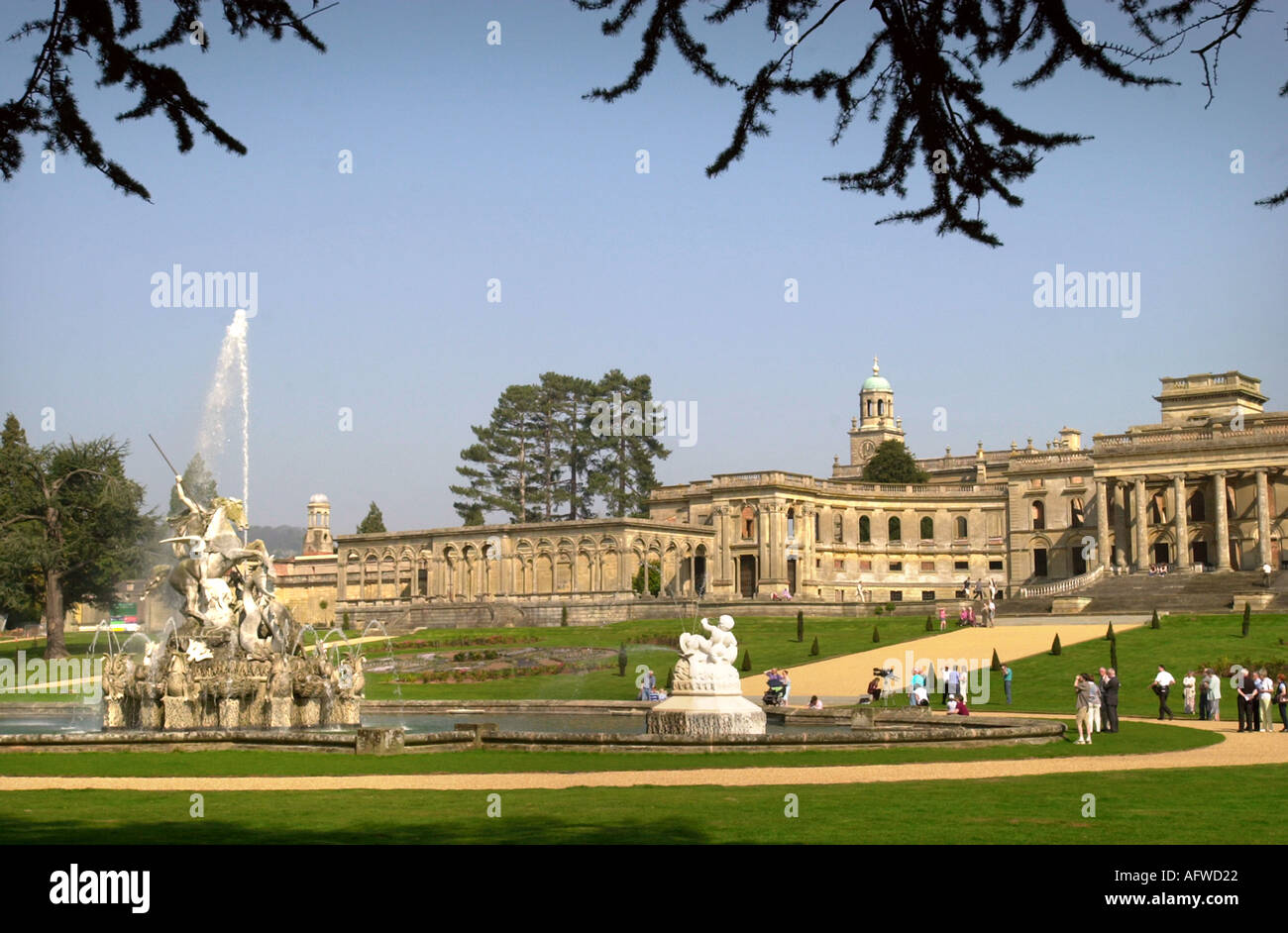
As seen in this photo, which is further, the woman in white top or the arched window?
the arched window

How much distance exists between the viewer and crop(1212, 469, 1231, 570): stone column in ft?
263

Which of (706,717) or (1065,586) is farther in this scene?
(1065,586)

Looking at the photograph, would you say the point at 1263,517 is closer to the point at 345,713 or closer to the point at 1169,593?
the point at 1169,593

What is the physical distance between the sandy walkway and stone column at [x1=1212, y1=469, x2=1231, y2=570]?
25.3 m

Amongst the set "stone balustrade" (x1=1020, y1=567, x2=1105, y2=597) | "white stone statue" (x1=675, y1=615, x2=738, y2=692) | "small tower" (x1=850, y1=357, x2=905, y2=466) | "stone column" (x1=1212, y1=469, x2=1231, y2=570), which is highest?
"small tower" (x1=850, y1=357, x2=905, y2=466)

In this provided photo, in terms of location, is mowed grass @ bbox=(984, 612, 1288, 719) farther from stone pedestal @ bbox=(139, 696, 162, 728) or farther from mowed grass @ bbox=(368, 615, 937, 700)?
stone pedestal @ bbox=(139, 696, 162, 728)

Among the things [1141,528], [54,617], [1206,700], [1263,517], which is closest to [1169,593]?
[1263,517]

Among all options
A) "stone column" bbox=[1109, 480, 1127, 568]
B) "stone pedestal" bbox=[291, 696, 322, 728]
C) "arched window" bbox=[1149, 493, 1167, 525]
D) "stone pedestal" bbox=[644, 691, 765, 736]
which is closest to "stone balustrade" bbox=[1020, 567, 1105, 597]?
"stone column" bbox=[1109, 480, 1127, 568]

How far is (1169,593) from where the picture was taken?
68750 mm

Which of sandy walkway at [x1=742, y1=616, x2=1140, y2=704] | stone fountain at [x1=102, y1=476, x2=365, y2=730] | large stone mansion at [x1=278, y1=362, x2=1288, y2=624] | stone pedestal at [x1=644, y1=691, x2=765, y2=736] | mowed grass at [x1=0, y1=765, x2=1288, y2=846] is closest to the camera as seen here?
mowed grass at [x1=0, y1=765, x2=1288, y2=846]

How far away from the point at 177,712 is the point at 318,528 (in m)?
121

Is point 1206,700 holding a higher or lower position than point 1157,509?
lower

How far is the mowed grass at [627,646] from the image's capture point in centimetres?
4441

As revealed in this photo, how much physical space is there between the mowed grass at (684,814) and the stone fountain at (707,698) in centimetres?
698
